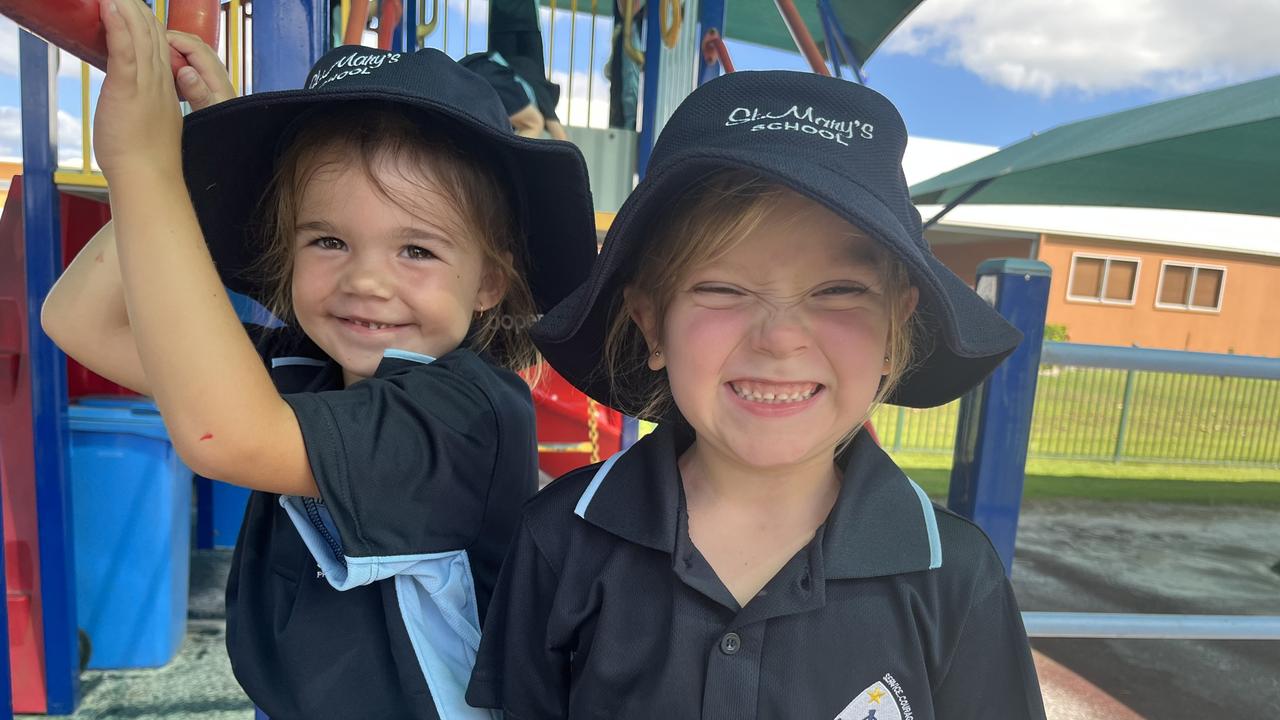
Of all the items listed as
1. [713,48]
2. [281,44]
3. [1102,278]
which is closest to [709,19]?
[713,48]

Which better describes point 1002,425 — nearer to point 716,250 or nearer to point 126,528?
point 716,250

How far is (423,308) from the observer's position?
104 cm

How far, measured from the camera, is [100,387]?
9.56 feet

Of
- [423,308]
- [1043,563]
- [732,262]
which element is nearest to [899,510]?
[732,262]

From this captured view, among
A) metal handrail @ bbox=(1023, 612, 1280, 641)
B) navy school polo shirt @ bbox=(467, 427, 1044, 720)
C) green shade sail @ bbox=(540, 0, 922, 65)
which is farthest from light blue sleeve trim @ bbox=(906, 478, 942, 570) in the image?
green shade sail @ bbox=(540, 0, 922, 65)

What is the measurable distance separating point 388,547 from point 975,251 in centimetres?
1673

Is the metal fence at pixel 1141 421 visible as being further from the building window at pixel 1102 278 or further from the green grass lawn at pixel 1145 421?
the building window at pixel 1102 278

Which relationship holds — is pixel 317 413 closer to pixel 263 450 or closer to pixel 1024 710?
pixel 263 450

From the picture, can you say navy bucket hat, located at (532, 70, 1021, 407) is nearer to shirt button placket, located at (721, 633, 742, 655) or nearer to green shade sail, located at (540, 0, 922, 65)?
shirt button placket, located at (721, 633, 742, 655)

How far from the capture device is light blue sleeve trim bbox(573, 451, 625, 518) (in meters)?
1.00

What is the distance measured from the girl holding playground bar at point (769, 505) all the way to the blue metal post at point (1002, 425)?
48 centimetres

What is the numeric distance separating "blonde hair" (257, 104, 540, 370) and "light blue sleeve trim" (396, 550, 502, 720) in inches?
15.1

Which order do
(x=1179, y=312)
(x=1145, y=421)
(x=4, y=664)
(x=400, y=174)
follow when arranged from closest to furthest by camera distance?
(x=400, y=174), (x=4, y=664), (x=1145, y=421), (x=1179, y=312)

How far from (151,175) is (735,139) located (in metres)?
0.58
